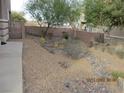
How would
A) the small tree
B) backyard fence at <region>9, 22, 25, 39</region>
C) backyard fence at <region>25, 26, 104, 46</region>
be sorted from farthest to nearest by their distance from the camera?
backyard fence at <region>25, 26, 104, 46</region> → the small tree → backyard fence at <region>9, 22, 25, 39</region>

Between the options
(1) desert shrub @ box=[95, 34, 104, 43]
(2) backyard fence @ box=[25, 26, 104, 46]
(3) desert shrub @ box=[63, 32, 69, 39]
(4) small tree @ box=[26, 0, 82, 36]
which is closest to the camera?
(4) small tree @ box=[26, 0, 82, 36]

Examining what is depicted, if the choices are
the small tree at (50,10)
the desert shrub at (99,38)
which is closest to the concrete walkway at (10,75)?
the small tree at (50,10)

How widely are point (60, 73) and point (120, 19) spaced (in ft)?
52.2

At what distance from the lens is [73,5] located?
28531mm

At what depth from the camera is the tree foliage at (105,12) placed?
2385 cm

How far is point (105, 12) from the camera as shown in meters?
26.5

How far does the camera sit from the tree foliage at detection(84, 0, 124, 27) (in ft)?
78.2

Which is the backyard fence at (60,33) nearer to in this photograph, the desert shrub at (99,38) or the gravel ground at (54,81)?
the desert shrub at (99,38)

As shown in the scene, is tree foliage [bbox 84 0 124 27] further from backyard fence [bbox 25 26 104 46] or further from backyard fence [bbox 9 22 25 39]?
backyard fence [bbox 9 22 25 39]

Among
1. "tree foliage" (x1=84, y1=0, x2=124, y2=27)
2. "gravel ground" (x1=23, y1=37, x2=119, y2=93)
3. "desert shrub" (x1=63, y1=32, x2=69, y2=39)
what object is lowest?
"gravel ground" (x1=23, y1=37, x2=119, y2=93)

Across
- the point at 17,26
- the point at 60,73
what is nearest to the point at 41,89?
the point at 60,73

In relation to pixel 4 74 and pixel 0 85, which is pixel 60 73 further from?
pixel 0 85

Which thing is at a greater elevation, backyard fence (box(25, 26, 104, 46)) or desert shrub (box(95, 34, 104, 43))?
backyard fence (box(25, 26, 104, 46))

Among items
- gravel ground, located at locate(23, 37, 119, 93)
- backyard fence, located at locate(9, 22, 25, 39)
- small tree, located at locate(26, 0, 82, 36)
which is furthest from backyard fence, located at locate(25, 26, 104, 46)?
gravel ground, located at locate(23, 37, 119, 93)
